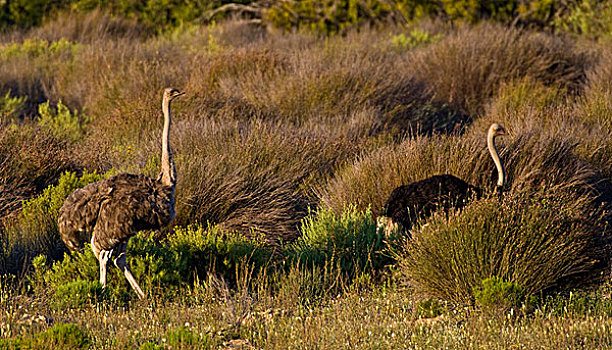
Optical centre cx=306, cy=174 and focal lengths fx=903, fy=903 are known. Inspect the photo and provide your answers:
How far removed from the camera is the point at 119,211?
707 centimetres

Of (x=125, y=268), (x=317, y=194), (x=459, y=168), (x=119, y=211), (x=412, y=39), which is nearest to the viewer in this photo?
(x=119, y=211)

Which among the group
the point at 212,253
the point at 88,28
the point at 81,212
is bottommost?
the point at 88,28

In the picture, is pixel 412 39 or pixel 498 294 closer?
pixel 498 294

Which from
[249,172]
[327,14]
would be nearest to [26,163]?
[249,172]

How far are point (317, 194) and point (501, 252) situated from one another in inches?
119

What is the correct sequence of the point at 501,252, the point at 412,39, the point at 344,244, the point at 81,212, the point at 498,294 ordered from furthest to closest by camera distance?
the point at 412,39 → the point at 344,244 → the point at 81,212 → the point at 501,252 → the point at 498,294

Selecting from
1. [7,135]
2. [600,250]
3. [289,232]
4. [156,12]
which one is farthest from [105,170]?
[156,12]

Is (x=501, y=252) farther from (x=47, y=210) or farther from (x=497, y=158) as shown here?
(x=47, y=210)

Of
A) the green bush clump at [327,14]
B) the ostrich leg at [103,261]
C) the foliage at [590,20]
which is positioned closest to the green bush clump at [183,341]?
the ostrich leg at [103,261]

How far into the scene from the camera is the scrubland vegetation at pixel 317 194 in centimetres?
659

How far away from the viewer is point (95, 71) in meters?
14.8

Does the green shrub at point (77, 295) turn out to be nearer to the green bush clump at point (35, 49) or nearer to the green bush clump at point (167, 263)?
the green bush clump at point (167, 263)

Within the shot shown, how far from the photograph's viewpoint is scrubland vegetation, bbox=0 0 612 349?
A: 259 inches

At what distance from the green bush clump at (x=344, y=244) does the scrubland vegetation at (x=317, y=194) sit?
0.07ft
